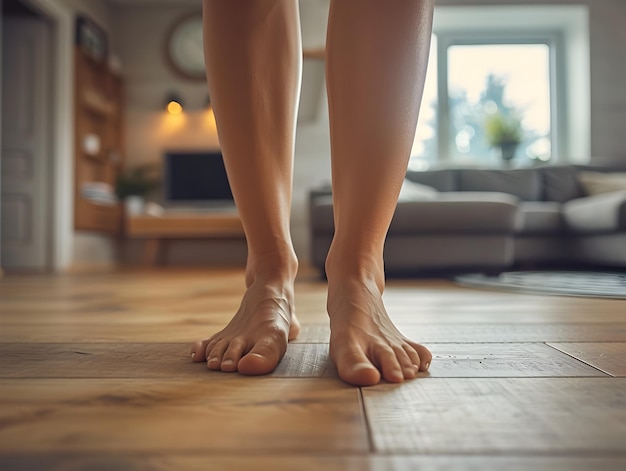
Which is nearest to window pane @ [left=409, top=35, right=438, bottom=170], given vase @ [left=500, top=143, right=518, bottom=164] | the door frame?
vase @ [left=500, top=143, right=518, bottom=164]

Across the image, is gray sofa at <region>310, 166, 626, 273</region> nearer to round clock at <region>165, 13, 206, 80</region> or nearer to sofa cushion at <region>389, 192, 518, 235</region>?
sofa cushion at <region>389, 192, 518, 235</region>

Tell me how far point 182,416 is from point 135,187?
4770mm

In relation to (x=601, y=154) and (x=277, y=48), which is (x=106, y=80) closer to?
(x=601, y=154)

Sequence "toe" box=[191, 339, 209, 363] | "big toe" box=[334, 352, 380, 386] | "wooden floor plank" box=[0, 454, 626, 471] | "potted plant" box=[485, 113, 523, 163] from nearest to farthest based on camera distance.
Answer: "wooden floor plank" box=[0, 454, 626, 471] → "big toe" box=[334, 352, 380, 386] → "toe" box=[191, 339, 209, 363] → "potted plant" box=[485, 113, 523, 163]

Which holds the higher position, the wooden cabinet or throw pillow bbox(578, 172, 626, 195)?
the wooden cabinet

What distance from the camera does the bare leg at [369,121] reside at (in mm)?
660

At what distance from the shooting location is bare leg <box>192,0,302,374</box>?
75cm

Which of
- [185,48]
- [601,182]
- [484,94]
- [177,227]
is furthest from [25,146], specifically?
[601,182]

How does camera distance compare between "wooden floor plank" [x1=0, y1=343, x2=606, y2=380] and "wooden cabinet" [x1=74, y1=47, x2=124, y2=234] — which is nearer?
"wooden floor plank" [x1=0, y1=343, x2=606, y2=380]

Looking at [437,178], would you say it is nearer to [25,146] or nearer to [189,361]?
[25,146]

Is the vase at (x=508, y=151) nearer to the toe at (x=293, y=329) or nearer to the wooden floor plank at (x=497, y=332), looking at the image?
the wooden floor plank at (x=497, y=332)

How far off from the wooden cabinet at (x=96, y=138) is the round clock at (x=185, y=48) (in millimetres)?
513

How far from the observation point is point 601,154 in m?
4.82

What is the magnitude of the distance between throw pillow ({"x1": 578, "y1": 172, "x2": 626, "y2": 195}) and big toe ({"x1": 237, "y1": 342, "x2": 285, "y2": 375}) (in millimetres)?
3633
